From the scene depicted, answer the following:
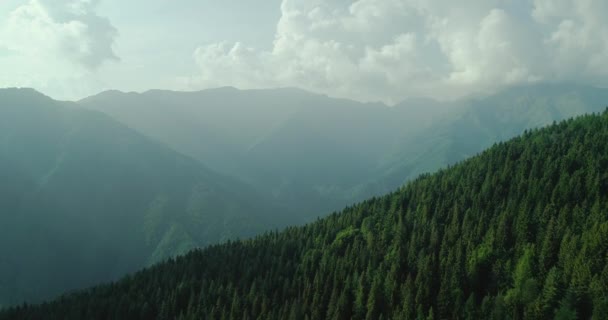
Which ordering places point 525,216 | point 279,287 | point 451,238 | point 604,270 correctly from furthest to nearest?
point 279,287, point 451,238, point 525,216, point 604,270

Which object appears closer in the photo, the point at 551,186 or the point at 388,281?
the point at 388,281

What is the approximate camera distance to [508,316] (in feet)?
392

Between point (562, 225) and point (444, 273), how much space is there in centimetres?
4002

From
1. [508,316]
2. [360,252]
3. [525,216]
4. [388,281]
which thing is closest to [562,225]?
[525,216]

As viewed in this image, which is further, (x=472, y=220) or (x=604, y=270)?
(x=472, y=220)

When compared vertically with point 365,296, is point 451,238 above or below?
above

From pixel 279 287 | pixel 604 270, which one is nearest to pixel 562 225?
pixel 604 270

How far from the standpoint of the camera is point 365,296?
6201 inches

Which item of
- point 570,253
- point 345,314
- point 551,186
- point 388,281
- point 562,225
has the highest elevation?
point 551,186

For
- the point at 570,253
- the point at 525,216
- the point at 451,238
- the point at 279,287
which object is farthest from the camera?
the point at 279,287

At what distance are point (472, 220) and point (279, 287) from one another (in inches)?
3179

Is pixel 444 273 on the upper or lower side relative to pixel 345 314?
upper

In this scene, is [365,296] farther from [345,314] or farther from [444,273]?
[444,273]

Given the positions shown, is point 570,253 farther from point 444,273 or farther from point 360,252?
point 360,252
